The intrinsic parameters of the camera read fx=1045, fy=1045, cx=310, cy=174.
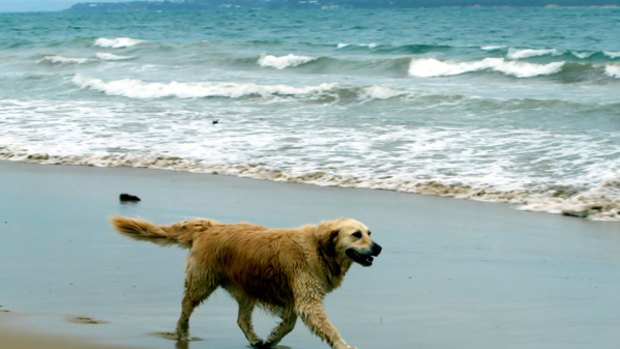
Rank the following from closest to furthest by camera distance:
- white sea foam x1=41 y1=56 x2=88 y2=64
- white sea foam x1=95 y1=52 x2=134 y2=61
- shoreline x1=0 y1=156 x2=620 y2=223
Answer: shoreline x1=0 y1=156 x2=620 y2=223, white sea foam x1=41 y1=56 x2=88 y2=64, white sea foam x1=95 y1=52 x2=134 y2=61

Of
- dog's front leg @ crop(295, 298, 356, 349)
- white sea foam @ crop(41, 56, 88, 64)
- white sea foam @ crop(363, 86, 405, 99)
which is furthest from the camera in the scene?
white sea foam @ crop(41, 56, 88, 64)

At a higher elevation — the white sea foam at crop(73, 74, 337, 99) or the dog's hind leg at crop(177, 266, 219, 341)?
the dog's hind leg at crop(177, 266, 219, 341)

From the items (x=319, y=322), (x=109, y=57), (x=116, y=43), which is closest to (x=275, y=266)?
(x=319, y=322)

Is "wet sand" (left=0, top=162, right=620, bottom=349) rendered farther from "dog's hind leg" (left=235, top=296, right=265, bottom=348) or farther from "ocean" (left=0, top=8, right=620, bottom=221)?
"ocean" (left=0, top=8, right=620, bottom=221)

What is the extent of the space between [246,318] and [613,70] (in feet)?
68.3

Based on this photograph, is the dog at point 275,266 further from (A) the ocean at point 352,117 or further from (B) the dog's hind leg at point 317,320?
(A) the ocean at point 352,117

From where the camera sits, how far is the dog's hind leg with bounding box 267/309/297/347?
688 cm

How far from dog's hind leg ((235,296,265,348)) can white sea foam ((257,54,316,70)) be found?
78.6ft

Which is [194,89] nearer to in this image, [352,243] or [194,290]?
[194,290]

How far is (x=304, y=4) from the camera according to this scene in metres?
119

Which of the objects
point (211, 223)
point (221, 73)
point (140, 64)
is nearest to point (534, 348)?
point (211, 223)

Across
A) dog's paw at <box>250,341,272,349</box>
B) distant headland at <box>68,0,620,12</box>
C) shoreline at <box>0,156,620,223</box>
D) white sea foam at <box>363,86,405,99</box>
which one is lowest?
distant headland at <box>68,0,620,12</box>

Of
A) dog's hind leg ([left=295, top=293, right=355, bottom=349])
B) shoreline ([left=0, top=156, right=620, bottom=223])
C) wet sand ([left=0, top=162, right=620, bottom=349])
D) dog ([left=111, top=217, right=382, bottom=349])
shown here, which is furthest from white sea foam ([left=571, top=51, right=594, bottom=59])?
dog's hind leg ([left=295, top=293, right=355, bottom=349])

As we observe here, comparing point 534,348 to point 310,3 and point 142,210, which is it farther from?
point 310,3
